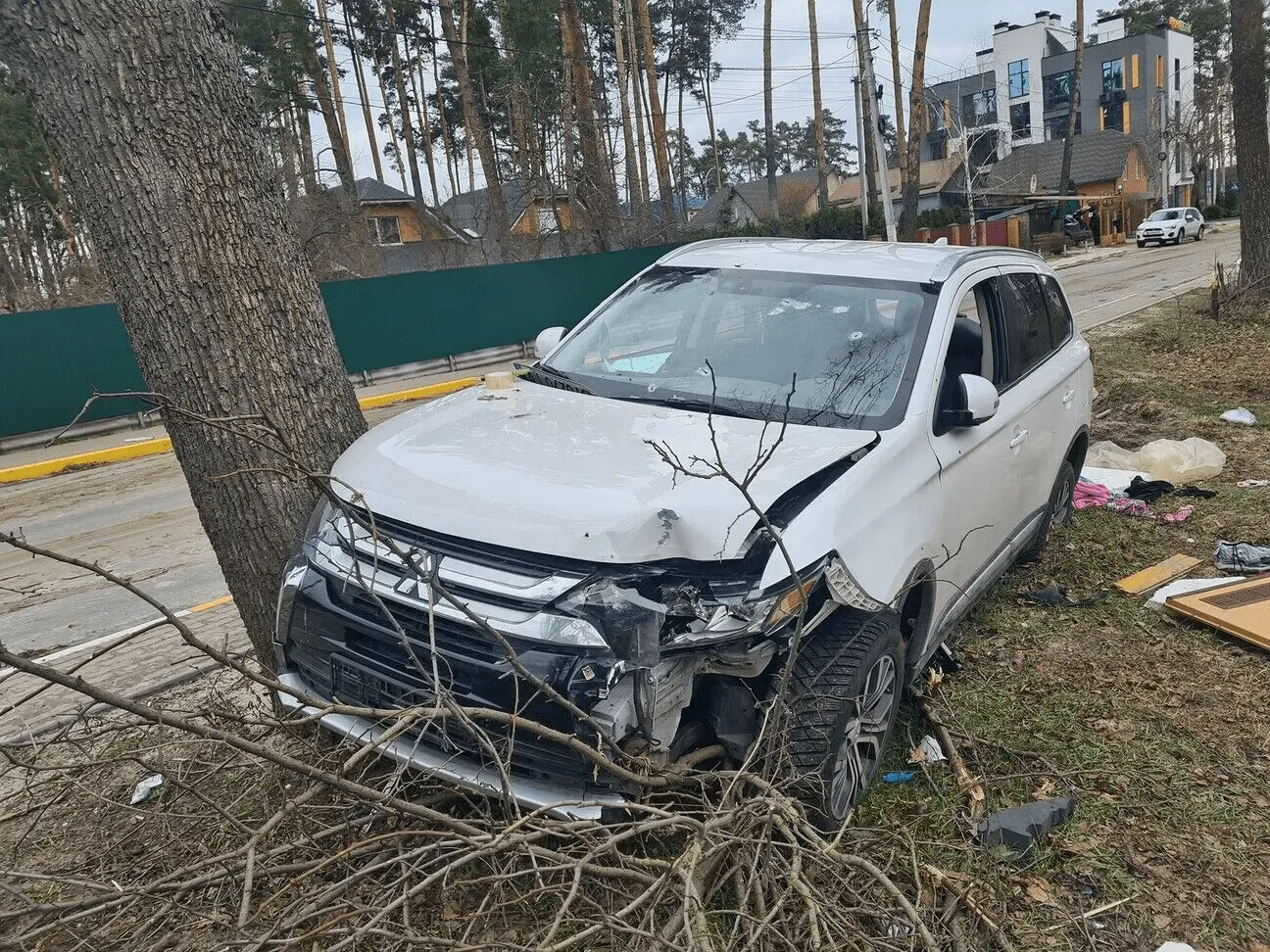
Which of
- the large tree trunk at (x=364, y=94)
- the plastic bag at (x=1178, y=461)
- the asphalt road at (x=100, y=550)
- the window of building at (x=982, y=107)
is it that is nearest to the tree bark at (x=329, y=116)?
the large tree trunk at (x=364, y=94)

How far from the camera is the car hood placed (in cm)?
281

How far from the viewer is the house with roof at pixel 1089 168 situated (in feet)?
202

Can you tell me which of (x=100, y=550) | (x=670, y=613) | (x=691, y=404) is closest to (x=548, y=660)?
(x=670, y=613)

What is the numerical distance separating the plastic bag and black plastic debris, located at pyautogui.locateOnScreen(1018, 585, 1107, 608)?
7.71 feet

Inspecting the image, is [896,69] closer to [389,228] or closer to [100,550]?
[389,228]

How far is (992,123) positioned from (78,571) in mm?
73383

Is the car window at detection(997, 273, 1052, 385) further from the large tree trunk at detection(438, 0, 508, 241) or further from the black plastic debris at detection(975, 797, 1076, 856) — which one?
the large tree trunk at detection(438, 0, 508, 241)

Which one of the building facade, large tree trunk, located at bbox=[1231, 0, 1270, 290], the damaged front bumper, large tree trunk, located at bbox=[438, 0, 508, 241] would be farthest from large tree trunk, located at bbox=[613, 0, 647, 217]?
the building facade

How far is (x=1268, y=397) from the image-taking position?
31.0ft

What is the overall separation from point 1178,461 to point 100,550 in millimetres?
8341

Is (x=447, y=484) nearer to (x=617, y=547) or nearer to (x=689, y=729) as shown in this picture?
(x=617, y=547)

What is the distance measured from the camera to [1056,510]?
589 centimetres

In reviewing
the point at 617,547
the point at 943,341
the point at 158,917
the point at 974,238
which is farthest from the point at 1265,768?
the point at 974,238

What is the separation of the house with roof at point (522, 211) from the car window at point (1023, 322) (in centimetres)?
2137
